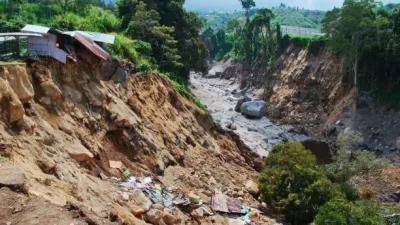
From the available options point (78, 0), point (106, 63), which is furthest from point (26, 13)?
point (106, 63)

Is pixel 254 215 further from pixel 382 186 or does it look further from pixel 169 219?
pixel 382 186

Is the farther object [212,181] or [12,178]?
[212,181]

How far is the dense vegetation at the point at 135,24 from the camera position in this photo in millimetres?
22391

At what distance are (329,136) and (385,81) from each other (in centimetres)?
725

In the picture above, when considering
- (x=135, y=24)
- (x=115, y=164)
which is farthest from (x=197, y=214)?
(x=135, y=24)

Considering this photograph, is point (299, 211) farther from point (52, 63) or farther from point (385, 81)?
point (385, 81)

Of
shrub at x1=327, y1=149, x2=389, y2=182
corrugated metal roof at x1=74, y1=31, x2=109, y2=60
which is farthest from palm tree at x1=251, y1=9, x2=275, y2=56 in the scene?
corrugated metal roof at x1=74, y1=31, x2=109, y2=60

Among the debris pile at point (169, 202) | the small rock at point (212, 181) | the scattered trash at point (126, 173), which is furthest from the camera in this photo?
the small rock at point (212, 181)

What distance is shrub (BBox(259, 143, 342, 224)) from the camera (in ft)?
54.3

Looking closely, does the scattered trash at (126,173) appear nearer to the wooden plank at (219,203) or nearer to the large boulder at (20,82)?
the wooden plank at (219,203)

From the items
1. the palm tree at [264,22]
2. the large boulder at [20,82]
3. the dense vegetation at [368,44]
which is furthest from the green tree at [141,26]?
the palm tree at [264,22]

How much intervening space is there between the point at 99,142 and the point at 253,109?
26.8 metres

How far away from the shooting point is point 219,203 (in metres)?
Answer: 15.6

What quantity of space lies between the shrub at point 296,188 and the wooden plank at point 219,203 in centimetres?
251
